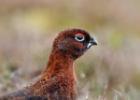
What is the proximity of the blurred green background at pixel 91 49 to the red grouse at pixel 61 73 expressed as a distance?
935mm

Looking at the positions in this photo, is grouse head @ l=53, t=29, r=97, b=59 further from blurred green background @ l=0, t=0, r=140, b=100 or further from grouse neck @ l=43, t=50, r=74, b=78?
blurred green background @ l=0, t=0, r=140, b=100

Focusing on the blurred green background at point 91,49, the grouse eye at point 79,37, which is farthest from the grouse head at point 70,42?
the blurred green background at point 91,49

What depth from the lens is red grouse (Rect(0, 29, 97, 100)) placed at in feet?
30.6

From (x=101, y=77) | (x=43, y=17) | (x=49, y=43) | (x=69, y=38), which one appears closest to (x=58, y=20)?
(x=43, y=17)

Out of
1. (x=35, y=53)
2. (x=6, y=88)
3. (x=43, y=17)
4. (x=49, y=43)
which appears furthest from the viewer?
(x=43, y=17)

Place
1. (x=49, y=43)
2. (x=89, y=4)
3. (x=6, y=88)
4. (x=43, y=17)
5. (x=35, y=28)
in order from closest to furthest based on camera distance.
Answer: (x=6, y=88)
(x=49, y=43)
(x=35, y=28)
(x=43, y=17)
(x=89, y=4)

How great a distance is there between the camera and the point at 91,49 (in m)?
15.1

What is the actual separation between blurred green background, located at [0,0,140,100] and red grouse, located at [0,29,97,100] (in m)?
0.93

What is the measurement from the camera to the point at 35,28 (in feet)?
58.6

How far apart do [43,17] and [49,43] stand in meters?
3.95

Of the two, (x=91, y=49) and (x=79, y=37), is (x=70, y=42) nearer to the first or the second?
(x=79, y=37)

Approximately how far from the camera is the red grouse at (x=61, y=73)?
9.33m

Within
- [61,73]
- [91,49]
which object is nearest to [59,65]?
[61,73]

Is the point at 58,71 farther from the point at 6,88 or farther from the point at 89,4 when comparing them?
the point at 89,4
